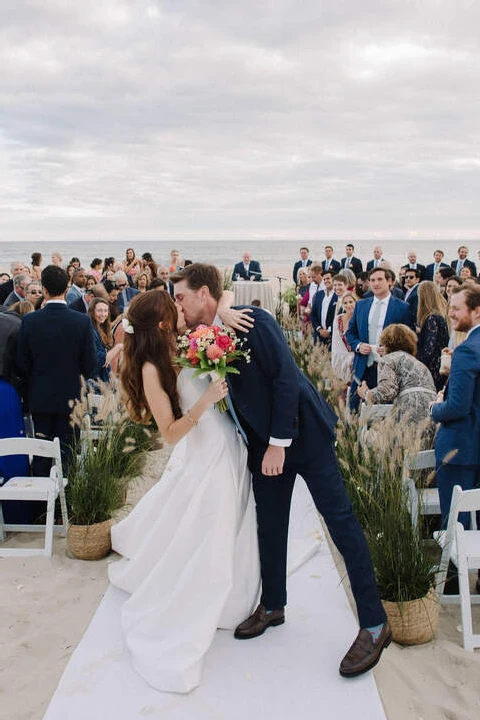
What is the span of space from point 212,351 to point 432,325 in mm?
4287

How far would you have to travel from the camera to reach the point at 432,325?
646cm

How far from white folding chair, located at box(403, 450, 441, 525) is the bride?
34.2 inches

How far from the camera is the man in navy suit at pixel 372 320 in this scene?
650 cm

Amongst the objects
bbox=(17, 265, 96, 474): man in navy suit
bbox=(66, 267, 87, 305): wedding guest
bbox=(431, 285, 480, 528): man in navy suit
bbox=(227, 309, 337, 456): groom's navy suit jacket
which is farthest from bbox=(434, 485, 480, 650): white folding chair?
bbox=(66, 267, 87, 305): wedding guest

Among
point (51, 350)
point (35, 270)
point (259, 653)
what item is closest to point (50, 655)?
point (259, 653)

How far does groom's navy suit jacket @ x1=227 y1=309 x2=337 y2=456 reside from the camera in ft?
9.64

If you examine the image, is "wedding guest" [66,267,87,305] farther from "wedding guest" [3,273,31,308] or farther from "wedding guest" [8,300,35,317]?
"wedding guest" [8,300,35,317]

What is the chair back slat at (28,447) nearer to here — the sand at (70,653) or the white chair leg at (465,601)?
the sand at (70,653)

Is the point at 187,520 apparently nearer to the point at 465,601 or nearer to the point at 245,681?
the point at 245,681

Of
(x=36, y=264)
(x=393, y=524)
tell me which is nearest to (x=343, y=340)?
(x=393, y=524)

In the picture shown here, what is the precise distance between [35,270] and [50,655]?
10.9 meters

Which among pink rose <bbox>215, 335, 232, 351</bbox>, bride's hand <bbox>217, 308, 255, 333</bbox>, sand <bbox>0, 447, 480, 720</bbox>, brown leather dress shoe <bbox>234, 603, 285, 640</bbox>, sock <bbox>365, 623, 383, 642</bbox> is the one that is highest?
bride's hand <bbox>217, 308, 255, 333</bbox>

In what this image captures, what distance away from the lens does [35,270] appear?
1305 centimetres

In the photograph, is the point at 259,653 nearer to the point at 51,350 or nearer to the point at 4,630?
the point at 4,630
